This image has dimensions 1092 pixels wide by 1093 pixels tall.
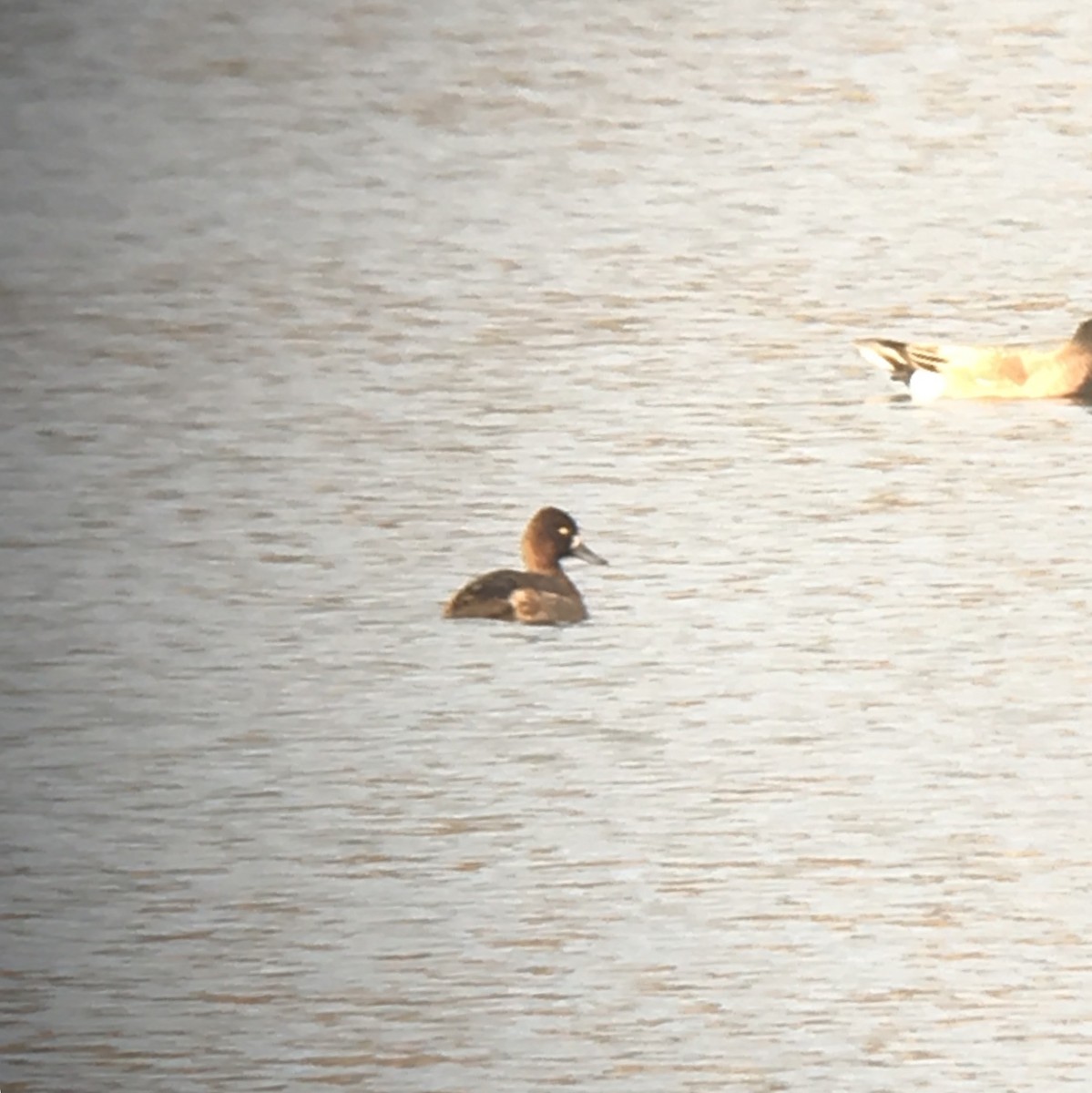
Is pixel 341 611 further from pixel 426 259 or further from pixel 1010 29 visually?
pixel 1010 29

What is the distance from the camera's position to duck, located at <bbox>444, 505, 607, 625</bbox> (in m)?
1.71

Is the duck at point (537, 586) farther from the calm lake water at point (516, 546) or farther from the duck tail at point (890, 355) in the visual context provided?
the duck tail at point (890, 355)

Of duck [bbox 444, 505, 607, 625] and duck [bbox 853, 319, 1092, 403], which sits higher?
duck [bbox 853, 319, 1092, 403]

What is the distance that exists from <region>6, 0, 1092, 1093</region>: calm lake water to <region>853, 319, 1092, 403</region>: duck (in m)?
0.02

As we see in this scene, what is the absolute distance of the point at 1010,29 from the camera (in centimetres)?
174

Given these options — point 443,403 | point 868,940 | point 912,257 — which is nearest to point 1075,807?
point 868,940

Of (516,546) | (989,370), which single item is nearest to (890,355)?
Answer: (989,370)

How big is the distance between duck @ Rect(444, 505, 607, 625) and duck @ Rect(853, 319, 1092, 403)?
37cm

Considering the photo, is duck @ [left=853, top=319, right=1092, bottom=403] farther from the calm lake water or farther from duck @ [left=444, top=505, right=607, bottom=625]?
duck @ [left=444, top=505, right=607, bottom=625]

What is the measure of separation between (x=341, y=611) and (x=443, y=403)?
0.79 ft

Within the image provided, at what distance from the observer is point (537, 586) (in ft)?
5.61

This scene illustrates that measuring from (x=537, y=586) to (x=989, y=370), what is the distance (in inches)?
20.4

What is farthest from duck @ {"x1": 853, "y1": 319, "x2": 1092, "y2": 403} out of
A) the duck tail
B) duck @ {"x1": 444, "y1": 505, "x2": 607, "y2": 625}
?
duck @ {"x1": 444, "y1": 505, "x2": 607, "y2": 625}

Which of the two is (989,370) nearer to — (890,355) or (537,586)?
(890,355)
